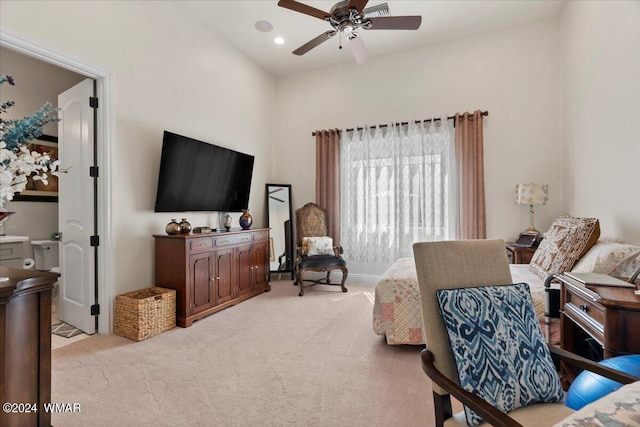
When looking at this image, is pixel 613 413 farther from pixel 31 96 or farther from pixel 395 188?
pixel 31 96

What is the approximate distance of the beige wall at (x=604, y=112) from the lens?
230 centimetres

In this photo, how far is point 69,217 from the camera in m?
3.08

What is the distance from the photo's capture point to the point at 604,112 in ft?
8.88

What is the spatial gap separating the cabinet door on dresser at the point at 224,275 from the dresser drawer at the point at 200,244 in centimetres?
15

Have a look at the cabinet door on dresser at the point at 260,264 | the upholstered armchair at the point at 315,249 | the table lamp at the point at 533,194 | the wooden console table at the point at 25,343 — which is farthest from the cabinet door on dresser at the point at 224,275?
the table lamp at the point at 533,194

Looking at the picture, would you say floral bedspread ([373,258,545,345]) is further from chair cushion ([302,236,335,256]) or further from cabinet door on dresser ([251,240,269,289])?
cabinet door on dresser ([251,240,269,289])

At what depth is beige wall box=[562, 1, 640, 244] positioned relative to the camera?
2.30 meters

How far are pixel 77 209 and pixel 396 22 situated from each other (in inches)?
138

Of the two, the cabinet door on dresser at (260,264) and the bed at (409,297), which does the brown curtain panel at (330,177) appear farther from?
the bed at (409,297)

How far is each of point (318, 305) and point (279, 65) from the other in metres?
3.90

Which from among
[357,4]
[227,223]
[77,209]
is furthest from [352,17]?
[77,209]

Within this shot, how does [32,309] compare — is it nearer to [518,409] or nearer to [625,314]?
[518,409]

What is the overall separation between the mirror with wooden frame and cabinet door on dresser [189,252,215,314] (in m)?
1.58

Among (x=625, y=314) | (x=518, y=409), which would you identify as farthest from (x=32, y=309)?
(x=625, y=314)
